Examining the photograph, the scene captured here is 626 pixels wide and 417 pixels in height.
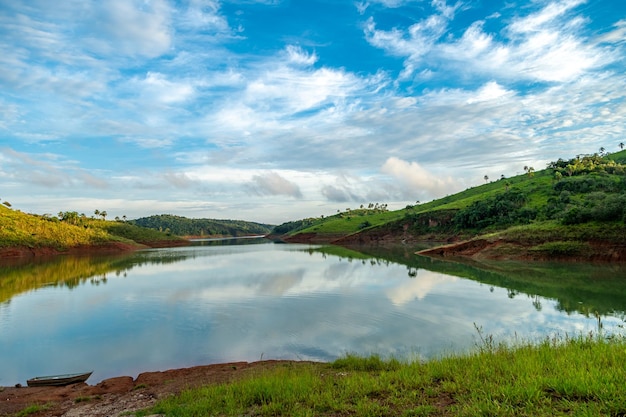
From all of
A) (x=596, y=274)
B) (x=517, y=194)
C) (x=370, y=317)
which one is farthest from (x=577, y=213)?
(x=517, y=194)

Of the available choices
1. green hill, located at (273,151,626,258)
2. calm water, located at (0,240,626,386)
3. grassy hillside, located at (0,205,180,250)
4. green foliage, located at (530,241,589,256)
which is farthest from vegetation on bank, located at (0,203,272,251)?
green foliage, located at (530,241,589,256)

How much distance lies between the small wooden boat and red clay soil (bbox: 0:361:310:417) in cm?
37

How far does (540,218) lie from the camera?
6894cm

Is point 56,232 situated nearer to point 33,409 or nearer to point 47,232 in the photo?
point 47,232

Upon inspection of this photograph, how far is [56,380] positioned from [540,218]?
78.4 metres

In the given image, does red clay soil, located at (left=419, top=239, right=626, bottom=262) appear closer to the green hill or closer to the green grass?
the green hill

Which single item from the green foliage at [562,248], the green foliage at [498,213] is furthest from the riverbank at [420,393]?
the green foliage at [498,213]

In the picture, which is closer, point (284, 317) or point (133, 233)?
point (284, 317)

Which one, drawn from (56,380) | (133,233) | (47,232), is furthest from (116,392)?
(133,233)

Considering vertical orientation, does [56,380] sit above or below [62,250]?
below

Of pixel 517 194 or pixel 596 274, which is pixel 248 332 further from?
pixel 517 194

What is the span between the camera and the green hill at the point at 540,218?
147 ft

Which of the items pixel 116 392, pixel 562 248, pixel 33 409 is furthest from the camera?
pixel 562 248

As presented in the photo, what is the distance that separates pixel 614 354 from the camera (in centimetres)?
747
